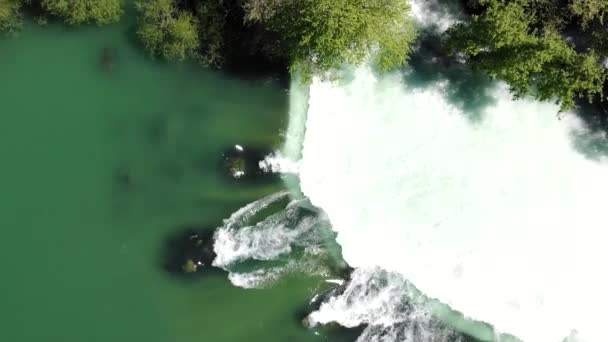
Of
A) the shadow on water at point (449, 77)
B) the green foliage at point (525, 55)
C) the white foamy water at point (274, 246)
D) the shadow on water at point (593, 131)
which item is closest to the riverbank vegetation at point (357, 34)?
the green foliage at point (525, 55)

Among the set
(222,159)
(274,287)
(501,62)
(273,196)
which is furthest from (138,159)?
(501,62)

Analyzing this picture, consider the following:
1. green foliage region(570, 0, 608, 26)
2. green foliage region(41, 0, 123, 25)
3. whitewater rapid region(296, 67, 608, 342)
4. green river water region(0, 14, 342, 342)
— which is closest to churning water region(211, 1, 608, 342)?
whitewater rapid region(296, 67, 608, 342)

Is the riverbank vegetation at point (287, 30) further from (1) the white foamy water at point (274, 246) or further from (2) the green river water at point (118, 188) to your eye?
(1) the white foamy water at point (274, 246)

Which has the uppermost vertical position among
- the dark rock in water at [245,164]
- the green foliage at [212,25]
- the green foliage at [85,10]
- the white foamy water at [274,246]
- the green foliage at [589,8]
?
the green foliage at [85,10]

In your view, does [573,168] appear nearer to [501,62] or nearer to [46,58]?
[501,62]

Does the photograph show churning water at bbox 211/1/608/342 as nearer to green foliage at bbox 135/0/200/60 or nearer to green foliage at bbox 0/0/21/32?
green foliage at bbox 135/0/200/60

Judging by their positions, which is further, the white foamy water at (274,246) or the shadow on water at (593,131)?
the shadow on water at (593,131)

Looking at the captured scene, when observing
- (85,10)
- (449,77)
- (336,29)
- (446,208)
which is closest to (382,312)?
(446,208)
